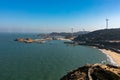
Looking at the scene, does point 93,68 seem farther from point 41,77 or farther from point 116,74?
point 41,77

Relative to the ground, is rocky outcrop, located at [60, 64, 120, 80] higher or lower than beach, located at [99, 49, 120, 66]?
higher

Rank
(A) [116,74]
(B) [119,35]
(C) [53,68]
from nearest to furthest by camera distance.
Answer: (A) [116,74], (C) [53,68], (B) [119,35]

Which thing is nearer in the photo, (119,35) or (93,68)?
(93,68)

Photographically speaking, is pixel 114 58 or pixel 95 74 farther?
pixel 114 58

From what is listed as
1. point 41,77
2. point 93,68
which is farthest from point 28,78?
point 93,68

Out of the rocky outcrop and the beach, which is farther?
the beach

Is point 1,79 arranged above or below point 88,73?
below

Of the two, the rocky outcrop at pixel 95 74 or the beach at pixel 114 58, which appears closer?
the rocky outcrop at pixel 95 74

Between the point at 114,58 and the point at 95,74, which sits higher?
the point at 95,74

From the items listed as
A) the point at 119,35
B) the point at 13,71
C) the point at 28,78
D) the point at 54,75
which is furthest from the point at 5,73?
the point at 119,35

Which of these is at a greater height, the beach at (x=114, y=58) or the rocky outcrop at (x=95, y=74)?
the rocky outcrop at (x=95, y=74)

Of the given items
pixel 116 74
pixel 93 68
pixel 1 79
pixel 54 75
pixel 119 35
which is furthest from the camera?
pixel 119 35
